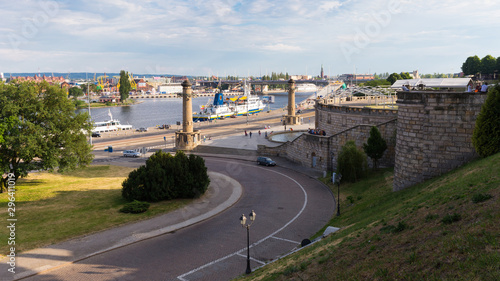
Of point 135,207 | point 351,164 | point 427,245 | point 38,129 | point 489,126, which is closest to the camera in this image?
point 427,245

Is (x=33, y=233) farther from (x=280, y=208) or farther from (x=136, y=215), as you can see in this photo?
(x=280, y=208)

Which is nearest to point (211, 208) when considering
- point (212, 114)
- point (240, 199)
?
point (240, 199)

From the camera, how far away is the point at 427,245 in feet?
31.2

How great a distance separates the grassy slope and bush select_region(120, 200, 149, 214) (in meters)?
12.8

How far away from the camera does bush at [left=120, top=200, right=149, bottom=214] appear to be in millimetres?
23766

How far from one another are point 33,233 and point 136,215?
19.1 ft

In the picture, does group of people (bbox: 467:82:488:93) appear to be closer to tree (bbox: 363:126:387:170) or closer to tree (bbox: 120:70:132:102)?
tree (bbox: 363:126:387:170)

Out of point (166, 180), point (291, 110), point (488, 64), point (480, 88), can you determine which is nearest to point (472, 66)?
point (488, 64)

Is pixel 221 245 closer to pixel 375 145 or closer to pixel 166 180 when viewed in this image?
pixel 166 180

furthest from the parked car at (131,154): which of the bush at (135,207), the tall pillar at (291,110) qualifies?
the tall pillar at (291,110)

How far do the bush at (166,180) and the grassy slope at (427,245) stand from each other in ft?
47.4

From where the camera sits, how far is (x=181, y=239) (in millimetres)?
19703

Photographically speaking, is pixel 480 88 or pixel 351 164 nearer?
pixel 480 88

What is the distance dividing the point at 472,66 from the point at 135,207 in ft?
321
